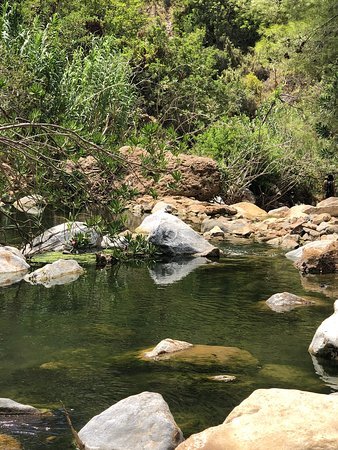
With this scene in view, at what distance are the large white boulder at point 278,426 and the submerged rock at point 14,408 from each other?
1.28 m

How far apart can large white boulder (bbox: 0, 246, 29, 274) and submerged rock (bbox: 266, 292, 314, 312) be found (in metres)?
3.51

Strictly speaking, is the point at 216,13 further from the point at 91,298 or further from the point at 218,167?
the point at 91,298

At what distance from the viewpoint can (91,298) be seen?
8172 mm

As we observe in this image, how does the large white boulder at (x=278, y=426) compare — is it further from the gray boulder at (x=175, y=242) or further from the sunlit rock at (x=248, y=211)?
the sunlit rock at (x=248, y=211)

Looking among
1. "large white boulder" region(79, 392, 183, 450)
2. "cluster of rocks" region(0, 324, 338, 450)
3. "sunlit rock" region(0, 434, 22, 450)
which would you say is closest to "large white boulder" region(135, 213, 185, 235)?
"cluster of rocks" region(0, 324, 338, 450)

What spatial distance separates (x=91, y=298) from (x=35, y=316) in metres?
1.05

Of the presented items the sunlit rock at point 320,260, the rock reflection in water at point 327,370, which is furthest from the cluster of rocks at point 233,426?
the sunlit rock at point 320,260

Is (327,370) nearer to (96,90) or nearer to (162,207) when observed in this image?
(96,90)

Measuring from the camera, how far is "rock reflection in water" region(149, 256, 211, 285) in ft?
30.7

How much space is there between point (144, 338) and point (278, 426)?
10.3ft

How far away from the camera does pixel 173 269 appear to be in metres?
10.1

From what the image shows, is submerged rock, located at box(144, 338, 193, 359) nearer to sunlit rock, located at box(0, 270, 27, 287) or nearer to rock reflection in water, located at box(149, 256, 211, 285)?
rock reflection in water, located at box(149, 256, 211, 285)

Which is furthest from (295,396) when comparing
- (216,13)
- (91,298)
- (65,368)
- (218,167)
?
(216,13)

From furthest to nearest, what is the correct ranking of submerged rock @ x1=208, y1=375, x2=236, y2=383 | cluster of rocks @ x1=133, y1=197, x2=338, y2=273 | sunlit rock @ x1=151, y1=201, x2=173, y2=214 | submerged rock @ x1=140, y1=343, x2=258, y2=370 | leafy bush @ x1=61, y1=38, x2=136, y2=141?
sunlit rock @ x1=151, y1=201, x2=173, y2=214 < leafy bush @ x1=61, y1=38, x2=136, y2=141 < cluster of rocks @ x1=133, y1=197, x2=338, y2=273 < submerged rock @ x1=140, y1=343, x2=258, y2=370 < submerged rock @ x1=208, y1=375, x2=236, y2=383
